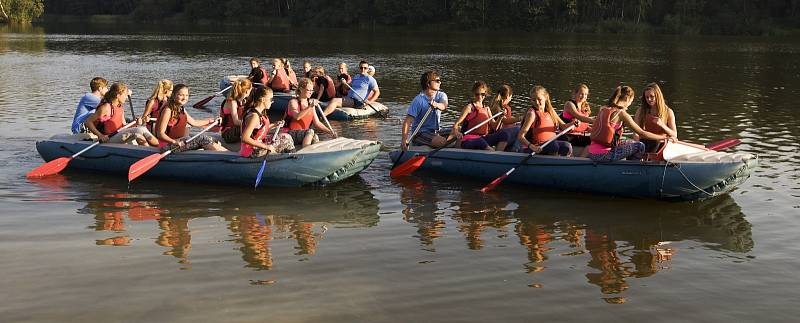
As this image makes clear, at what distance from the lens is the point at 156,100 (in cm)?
1235

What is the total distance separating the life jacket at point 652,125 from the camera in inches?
396

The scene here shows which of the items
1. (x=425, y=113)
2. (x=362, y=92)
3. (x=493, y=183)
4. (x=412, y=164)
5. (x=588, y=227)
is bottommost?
(x=588, y=227)

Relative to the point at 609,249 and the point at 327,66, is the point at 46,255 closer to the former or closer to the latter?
the point at 609,249

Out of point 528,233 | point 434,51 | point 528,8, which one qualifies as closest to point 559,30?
point 528,8

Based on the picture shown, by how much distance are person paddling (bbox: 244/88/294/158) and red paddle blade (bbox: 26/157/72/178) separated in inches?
99.6

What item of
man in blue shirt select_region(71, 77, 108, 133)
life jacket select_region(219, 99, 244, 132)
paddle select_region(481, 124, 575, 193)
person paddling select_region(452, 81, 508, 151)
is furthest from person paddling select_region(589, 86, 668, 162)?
man in blue shirt select_region(71, 77, 108, 133)

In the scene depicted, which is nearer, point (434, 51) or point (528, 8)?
point (434, 51)

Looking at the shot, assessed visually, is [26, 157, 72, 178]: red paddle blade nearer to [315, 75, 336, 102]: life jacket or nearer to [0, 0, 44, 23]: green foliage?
[315, 75, 336, 102]: life jacket

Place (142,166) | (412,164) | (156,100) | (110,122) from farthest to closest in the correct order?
(156,100) < (110,122) < (412,164) < (142,166)

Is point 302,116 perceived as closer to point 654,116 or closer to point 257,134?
point 257,134

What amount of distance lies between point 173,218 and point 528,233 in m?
3.89

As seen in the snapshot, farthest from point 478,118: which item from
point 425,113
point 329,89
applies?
point 329,89

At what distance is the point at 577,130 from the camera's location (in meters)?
11.7

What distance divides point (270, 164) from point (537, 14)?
214 ft
